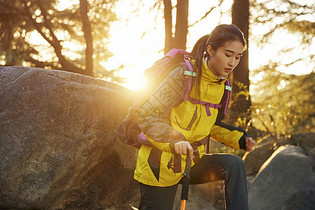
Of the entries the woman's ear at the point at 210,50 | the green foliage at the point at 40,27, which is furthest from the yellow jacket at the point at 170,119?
the green foliage at the point at 40,27

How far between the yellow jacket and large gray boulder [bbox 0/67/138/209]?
108 cm

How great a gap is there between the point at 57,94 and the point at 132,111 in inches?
47.1

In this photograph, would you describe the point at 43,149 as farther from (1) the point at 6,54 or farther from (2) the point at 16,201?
(1) the point at 6,54

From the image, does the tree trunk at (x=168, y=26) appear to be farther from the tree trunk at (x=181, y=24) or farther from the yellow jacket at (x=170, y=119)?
the yellow jacket at (x=170, y=119)

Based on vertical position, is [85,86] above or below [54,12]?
below

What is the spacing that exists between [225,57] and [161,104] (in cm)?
60

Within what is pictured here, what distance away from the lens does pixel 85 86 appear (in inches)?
134

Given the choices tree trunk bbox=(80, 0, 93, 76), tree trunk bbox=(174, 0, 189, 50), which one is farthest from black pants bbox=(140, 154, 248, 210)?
tree trunk bbox=(80, 0, 93, 76)

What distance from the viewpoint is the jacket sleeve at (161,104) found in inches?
85.6

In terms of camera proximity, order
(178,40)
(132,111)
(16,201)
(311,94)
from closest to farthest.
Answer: (132,111), (16,201), (178,40), (311,94)

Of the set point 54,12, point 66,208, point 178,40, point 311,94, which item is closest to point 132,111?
point 66,208

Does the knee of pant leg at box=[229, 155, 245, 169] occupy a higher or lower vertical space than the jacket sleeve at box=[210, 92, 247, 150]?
lower

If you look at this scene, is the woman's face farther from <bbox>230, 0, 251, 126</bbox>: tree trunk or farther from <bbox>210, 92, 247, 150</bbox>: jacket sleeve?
<bbox>230, 0, 251, 126</bbox>: tree trunk

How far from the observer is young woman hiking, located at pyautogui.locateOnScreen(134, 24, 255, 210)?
2203mm
